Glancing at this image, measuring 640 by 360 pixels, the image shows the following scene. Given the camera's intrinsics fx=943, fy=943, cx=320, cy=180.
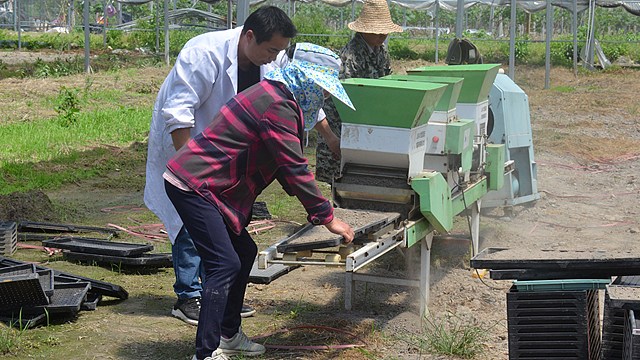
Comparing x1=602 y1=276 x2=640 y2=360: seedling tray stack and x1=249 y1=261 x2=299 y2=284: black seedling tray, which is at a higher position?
x1=602 y1=276 x2=640 y2=360: seedling tray stack

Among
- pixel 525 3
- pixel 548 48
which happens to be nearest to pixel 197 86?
pixel 548 48

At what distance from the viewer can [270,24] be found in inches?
178

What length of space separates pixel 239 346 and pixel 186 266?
0.73 metres

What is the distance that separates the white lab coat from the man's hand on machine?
1.03 metres

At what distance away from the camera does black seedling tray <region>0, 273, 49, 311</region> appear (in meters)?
5.07

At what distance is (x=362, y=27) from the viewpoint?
6746 mm

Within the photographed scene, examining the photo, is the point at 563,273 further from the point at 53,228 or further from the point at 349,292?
the point at 53,228

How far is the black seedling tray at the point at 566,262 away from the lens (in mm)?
4102

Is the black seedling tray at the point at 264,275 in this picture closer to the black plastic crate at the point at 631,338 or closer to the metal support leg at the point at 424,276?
the metal support leg at the point at 424,276

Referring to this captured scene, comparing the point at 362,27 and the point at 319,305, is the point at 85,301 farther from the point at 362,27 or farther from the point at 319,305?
the point at 362,27

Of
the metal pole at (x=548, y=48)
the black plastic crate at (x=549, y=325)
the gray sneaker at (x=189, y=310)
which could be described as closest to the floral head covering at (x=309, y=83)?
the black plastic crate at (x=549, y=325)

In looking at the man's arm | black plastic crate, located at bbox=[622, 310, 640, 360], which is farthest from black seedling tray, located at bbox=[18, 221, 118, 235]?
black plastic crate, located at bbox=[622, 310, 640, 360]

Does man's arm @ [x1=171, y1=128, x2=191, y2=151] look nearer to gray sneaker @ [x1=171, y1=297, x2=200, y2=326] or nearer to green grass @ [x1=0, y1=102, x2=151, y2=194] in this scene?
gray sneaker @ [x1=171, y1=297, x2=200, y2=326]

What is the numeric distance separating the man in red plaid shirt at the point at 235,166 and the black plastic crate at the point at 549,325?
0.88 metres
